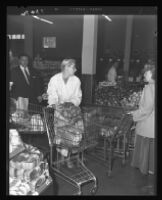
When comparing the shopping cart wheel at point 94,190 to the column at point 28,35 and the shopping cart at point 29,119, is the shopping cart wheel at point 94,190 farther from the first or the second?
the column at point 28,35

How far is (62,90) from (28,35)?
2.55 feet

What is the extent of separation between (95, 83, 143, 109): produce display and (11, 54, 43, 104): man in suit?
1804 mm

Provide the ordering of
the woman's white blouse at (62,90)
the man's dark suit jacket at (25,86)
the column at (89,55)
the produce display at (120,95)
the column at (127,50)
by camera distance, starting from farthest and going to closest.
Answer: the column at (89,55) < the column at (127,50) < the produce display at (120,95) < the woman's white blouse at (62,90) < the man's dark suit jacket at (25,86)

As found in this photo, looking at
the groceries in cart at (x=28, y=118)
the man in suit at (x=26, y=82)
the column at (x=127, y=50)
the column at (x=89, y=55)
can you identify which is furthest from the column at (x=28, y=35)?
the column at (x=127, y=50)

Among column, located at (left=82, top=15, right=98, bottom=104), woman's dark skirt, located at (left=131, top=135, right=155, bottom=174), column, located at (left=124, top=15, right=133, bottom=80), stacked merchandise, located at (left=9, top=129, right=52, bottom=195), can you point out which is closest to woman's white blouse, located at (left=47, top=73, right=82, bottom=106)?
stacked merchandise, located at (left=9, top=129, right=52, bottom=195)

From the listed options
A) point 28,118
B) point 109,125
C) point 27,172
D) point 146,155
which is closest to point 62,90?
point 28,118

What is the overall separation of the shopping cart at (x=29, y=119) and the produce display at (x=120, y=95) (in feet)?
5.53

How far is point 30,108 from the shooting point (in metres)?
3.48

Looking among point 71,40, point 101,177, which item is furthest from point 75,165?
point 71,40

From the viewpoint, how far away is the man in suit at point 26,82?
279 centimetres

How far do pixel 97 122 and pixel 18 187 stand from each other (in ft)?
5.90

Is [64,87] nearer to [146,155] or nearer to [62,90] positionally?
[62,90]

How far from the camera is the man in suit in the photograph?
9.15 feet
